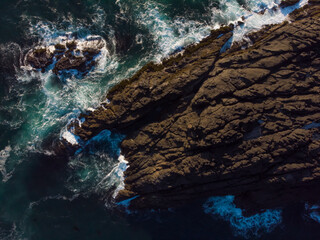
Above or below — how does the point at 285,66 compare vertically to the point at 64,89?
below

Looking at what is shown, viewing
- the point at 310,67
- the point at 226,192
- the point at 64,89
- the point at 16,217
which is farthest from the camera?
the point at 64,89

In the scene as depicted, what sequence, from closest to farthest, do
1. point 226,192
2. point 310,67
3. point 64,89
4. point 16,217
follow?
point 310,67 → point 226,192 → point 16,217 → point 64,89

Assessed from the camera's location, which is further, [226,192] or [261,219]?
[261,219]

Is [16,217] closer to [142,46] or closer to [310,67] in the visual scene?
[142,46]

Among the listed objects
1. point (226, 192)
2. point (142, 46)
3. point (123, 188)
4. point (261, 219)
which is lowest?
point (261, 219)

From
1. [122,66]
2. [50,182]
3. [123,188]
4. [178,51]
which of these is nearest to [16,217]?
[50,182]

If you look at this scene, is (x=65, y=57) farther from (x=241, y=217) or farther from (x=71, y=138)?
(x=241, y=217)

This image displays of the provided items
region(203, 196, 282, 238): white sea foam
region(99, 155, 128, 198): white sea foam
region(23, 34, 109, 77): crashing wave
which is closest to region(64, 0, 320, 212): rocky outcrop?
region(99, 155, 128, 198): white sea foam

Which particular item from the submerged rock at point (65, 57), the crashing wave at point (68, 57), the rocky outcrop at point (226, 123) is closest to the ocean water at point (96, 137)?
the crashing wave at point (68, 57)
